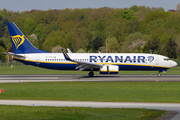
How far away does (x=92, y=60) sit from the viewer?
48.1 m

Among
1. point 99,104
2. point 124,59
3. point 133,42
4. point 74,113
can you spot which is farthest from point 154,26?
point 74,113

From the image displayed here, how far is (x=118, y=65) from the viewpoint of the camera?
47.0m

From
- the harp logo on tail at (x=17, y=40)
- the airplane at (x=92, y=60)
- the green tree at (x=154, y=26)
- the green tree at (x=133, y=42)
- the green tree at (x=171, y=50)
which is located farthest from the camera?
the green tree at (x=154, y=26)

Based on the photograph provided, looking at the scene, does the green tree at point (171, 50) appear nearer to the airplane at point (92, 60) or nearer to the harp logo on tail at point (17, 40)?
the airplane at point (92, 60)

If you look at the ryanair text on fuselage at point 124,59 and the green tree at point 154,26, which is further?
Result: the green tree at point 154,26

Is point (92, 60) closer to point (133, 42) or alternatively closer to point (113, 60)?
point (113, 60)

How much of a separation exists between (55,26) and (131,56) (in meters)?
151

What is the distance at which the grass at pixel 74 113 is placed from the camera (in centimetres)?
1697

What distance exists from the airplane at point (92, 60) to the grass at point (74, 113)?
25.7 m

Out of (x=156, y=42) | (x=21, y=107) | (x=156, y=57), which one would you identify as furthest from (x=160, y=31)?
(x=21, y=107)

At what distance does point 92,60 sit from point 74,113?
30.1 meters

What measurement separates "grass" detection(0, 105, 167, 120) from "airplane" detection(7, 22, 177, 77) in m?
25.7

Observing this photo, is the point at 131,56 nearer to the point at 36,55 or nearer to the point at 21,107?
the point at 36,55

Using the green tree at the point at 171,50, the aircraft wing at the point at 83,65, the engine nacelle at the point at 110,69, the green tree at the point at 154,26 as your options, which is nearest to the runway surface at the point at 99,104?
the aircraft wing at the point at 83,65
